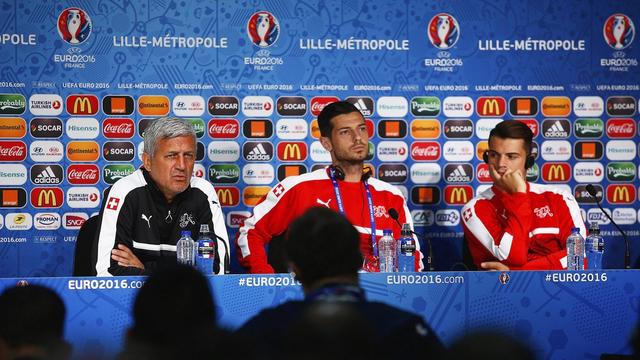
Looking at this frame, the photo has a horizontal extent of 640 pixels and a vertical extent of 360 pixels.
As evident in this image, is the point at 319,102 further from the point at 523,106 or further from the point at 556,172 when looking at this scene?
the point at 556,172

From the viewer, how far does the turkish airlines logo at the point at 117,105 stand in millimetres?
5809

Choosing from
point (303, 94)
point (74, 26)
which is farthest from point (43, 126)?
point (303, 94)

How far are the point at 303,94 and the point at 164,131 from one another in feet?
4.57

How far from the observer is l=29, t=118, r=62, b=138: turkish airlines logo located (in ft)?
18.9

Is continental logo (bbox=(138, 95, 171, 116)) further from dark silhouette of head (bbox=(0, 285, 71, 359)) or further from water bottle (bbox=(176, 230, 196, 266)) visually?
dark silhouette of head (bbox=(0, 285, 71, 359))

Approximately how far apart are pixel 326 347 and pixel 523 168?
12.5 ft

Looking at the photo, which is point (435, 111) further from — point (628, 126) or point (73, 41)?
point (73, 41)

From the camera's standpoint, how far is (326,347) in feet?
5.29

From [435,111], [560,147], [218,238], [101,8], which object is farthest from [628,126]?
[101,8]

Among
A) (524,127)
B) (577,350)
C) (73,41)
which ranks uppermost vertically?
(73,41)

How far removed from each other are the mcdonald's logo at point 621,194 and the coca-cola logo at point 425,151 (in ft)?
3.98

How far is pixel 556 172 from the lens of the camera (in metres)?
6.19

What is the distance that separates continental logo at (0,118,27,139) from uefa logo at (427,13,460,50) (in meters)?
2.69

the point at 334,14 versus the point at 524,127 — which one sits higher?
the point at 334,14
